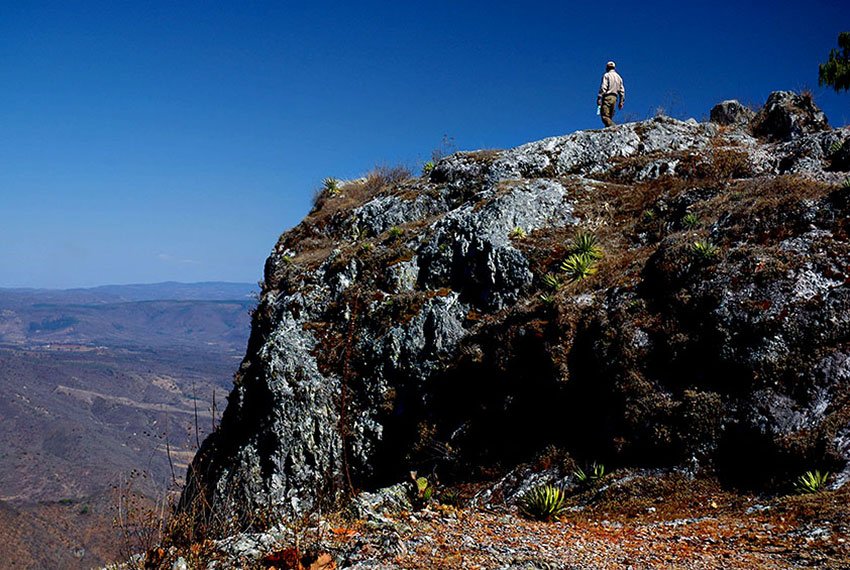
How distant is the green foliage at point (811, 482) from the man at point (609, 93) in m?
14.9

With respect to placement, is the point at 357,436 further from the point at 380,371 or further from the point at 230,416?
the point at 230,416

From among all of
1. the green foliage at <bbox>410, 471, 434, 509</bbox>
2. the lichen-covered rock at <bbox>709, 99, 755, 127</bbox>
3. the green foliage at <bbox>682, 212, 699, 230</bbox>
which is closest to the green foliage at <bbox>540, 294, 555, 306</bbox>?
the green foliage at <bbox>682, 212, 699, 230</bbox>

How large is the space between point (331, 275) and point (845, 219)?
12262 millimetres

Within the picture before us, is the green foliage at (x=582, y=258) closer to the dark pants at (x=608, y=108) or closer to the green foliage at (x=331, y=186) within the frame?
the dark pants at (x=608, y=108)

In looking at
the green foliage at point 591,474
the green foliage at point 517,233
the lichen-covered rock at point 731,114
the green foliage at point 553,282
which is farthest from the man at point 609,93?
the green foliage at point 591,474

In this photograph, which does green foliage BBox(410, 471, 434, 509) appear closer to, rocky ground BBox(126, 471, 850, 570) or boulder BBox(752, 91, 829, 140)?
rocky ground BBox(126, 471, 850, 570)

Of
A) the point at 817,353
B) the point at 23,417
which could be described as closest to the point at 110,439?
the point at 23,417

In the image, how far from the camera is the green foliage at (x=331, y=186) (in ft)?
78.7

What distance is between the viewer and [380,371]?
13914 millimetres

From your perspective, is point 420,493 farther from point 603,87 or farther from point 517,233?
point 603,87

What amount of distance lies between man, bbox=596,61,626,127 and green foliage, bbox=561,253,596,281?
8.70 metres

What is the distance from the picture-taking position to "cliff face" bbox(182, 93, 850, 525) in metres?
8.89

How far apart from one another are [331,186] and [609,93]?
11.8 meters

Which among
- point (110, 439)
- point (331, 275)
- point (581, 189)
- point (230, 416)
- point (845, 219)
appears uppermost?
point (581, 189)
